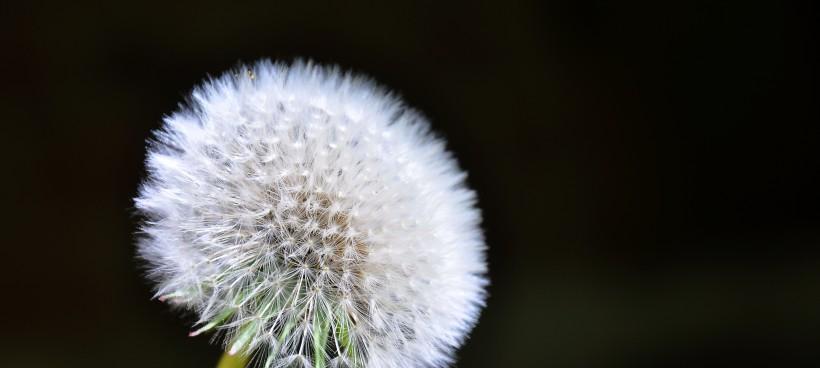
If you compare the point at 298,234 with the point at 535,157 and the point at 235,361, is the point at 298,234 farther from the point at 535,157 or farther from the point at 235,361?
the point at 535,157

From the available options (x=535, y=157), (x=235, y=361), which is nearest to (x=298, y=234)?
(x=235, y=361)

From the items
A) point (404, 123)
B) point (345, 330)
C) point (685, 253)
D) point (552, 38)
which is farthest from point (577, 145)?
point (345, 330)

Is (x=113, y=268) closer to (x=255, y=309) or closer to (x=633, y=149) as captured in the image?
(x=255, y=309)

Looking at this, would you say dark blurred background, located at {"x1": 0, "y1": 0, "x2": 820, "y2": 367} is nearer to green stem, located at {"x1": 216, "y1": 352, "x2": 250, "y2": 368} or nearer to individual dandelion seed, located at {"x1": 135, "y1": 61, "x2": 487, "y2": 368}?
individual dandelion seed, located at {"x1": 135, "y1": 61, "x2": 487, "y2": 368}

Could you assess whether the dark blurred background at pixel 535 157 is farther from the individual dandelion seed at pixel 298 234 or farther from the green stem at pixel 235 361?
the green stem at pixel 235 361

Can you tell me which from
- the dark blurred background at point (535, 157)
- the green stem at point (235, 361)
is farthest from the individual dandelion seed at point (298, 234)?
the dark blurred background at point (535, 157)
